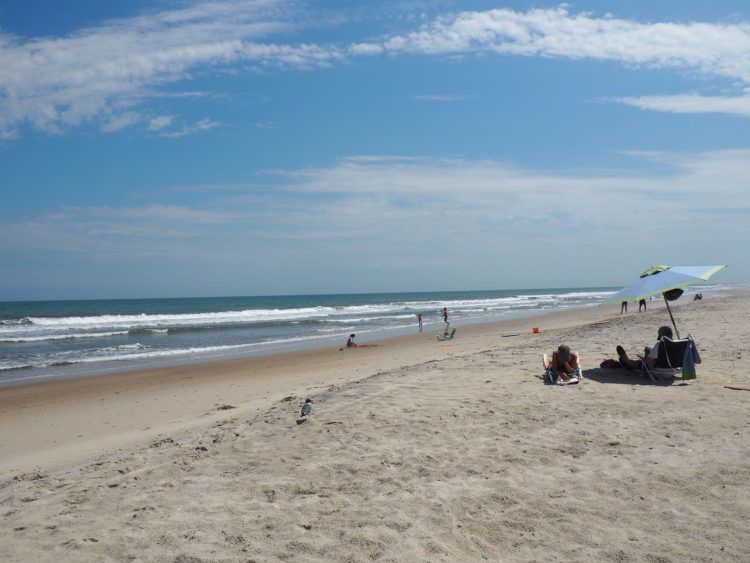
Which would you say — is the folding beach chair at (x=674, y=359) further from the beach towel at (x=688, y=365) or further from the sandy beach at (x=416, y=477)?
the sandy beach at (x=416, y=477)

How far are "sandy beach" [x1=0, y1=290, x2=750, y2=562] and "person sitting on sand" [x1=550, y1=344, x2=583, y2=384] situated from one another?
0.23 meters

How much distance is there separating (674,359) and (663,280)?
1292 mm

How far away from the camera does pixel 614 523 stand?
432 centimetres

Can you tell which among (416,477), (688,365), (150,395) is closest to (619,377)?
(688,365)

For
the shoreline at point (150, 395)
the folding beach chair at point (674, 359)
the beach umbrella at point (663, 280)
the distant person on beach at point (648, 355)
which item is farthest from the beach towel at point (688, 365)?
the shoreline at point (150, 395)

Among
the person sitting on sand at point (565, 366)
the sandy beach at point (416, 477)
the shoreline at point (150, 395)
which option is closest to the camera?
the sandy beach at point (416, 477)

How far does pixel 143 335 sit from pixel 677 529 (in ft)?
97.4

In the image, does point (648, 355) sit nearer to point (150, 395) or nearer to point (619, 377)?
point (619, 377)

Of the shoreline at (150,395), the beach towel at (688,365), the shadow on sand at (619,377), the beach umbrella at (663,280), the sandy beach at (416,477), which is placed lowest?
the shoreline at (150,395)

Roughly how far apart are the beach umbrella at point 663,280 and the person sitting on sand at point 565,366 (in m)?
0.99

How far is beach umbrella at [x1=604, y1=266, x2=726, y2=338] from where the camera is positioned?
886 cm

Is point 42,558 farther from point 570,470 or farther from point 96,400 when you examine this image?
point 96,400

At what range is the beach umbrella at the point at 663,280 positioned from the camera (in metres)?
8.86

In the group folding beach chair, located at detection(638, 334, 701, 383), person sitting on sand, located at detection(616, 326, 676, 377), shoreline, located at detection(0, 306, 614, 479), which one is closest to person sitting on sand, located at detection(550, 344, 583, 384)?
person sitting on sand, located at detection(616, 326, 676, 377)
